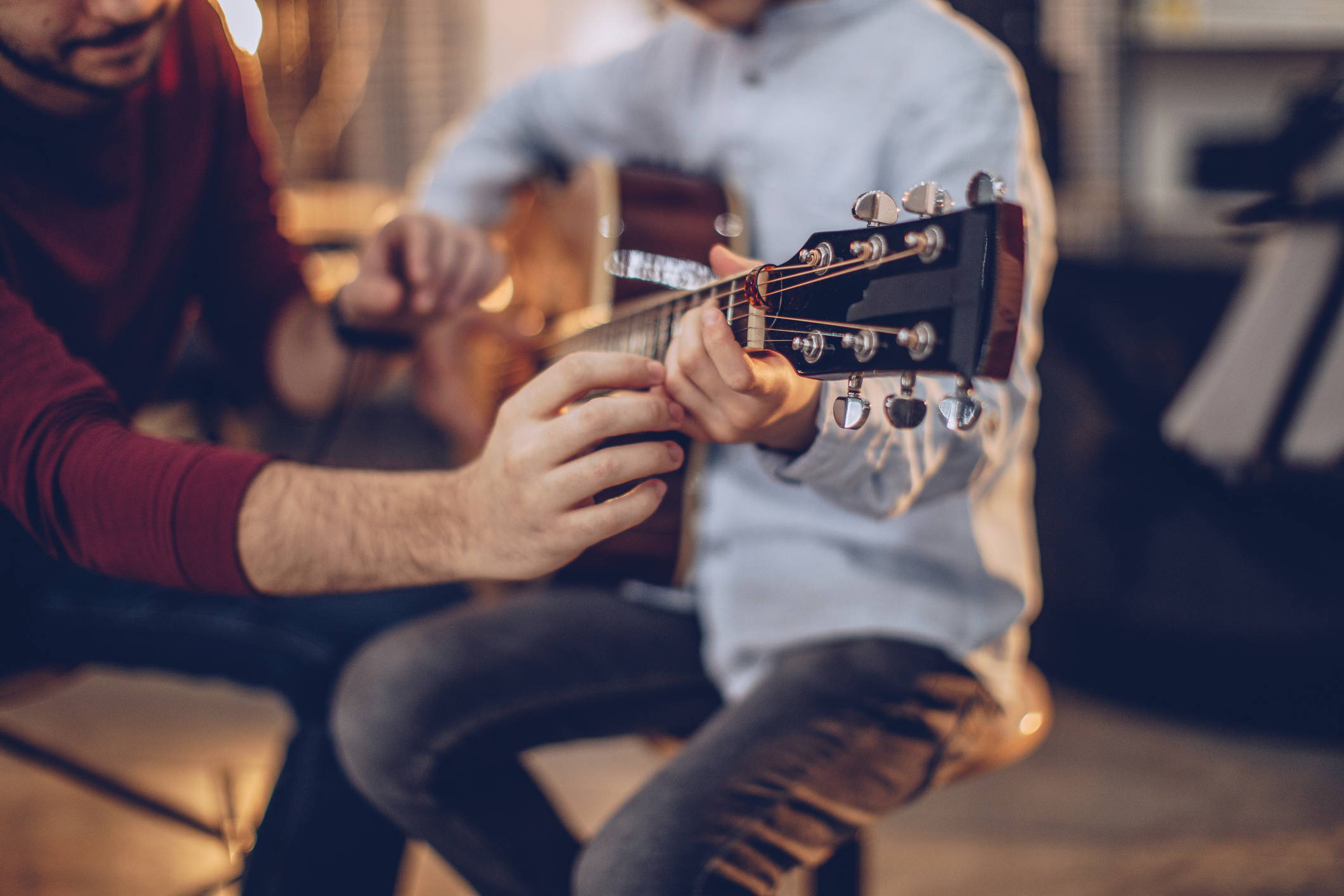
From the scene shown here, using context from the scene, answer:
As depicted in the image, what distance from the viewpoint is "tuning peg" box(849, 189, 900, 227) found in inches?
21.6

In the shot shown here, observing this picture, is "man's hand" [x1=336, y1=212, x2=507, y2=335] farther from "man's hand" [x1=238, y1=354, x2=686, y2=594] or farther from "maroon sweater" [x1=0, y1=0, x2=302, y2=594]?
"man's hand" [x1=238, y1=354, x2=686, y2=594]

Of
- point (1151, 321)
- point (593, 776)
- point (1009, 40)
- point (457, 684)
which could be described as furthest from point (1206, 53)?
point (457, 684)

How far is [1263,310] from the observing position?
1.58 metres

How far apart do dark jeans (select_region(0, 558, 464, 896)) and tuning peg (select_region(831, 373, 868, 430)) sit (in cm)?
77

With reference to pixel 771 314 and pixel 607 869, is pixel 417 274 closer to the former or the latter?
pixel 771 314

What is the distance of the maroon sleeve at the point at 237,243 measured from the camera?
114 centimetres

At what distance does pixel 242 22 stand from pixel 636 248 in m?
0.71

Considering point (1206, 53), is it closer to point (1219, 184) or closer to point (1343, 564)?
point (1219, 184)

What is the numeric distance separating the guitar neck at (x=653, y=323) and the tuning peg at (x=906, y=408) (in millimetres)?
136

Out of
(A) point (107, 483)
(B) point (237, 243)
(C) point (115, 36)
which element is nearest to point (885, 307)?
(A) point (107, 483)

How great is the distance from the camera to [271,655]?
1.06 m

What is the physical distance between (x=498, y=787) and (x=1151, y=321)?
1.82 metres

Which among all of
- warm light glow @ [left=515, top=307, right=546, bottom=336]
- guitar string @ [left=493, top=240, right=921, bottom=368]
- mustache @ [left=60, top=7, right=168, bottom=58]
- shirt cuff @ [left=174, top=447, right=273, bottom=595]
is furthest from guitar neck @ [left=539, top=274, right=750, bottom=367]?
mustache @ [left=60, top=7, right=168, bottom=58]

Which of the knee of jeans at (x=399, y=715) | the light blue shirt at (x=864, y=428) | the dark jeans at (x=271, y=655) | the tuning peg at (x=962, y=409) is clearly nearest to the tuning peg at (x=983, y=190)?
the tuning peg at (x=962, y=409)
